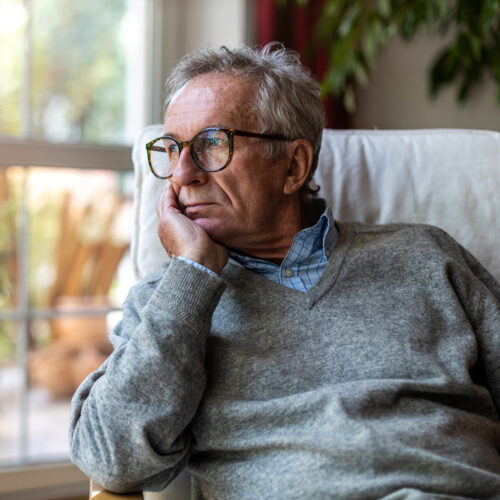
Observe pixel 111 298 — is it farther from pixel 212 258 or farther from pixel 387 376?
pixel 387 376

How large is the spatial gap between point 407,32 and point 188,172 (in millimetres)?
1103

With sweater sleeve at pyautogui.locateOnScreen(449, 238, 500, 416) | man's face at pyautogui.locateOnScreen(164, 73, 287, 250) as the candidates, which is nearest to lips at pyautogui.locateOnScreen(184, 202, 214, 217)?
man's face at pyautogui.locateOnScreen(164, 73, 287, 250)

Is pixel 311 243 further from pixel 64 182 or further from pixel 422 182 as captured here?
pixel 64 182

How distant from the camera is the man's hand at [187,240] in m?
1.16

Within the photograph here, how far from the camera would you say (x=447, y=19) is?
222cm

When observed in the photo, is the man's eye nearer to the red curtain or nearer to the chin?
the chin

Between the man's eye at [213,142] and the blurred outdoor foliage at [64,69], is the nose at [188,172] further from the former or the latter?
the blurred outdoor foliage at [64,69]

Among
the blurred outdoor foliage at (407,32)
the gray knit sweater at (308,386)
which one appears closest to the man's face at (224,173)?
the gray knit sweater at (308,386)

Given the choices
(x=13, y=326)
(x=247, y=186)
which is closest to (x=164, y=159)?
(x=247, y=186)

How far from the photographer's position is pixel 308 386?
1.13m

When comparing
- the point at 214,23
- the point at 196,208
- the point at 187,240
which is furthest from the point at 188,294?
the point at 214,23

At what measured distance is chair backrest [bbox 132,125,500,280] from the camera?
156 centimetres

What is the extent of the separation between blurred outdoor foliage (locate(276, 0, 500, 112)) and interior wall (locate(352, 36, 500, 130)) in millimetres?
218

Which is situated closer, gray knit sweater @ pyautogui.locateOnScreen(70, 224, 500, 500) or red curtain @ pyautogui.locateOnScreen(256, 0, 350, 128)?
gray knit sweater @ pyautogui.locateOnScreen(70, 224, 500, 500)
